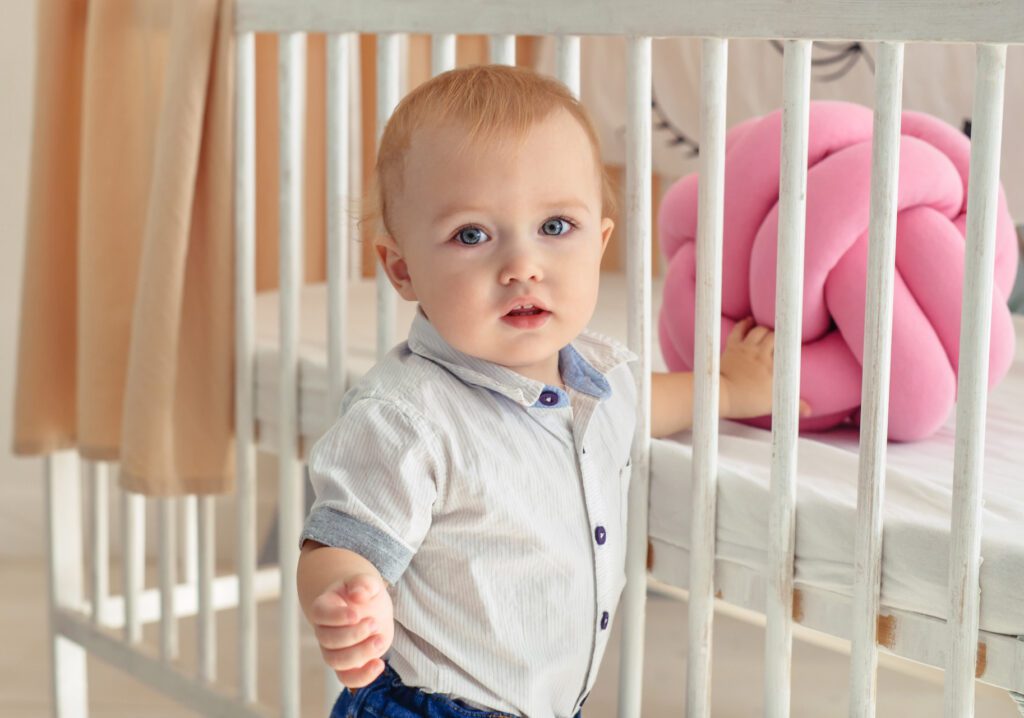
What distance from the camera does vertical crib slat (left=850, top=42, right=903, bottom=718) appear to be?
35.0 inches

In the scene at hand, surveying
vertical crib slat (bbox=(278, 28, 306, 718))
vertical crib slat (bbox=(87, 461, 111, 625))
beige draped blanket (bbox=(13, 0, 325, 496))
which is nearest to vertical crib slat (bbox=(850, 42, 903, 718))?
vertical crib slat (bbox=(278, 28, 306, 718))

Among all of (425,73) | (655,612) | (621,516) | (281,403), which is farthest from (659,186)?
(621,516)

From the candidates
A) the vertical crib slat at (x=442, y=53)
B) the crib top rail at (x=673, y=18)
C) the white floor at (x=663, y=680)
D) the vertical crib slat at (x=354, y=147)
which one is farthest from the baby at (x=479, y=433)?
the vertical crib slat at (x=354, y=147)

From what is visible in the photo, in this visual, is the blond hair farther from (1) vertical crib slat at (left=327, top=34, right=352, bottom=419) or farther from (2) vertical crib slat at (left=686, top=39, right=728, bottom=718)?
(1) vertical crib slat at (left=327, top=34, right=352, bottom=419)

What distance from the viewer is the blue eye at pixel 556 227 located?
0.95 m

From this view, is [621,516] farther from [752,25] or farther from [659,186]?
[659,186]

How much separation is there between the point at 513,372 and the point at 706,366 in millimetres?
161

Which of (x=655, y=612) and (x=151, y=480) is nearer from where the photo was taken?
(x=151, y=480)

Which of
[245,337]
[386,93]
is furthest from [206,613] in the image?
[386,93]

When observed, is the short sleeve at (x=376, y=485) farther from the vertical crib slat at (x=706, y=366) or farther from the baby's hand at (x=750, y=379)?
the baby's hand at (x=750, y=379)

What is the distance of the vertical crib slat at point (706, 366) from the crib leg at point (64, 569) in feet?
3.13

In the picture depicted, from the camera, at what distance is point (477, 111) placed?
0.92 m

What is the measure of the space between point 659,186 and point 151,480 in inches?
41.2

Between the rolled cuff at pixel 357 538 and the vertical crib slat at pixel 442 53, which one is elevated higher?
the vertical crib slat at pixel 442 53
